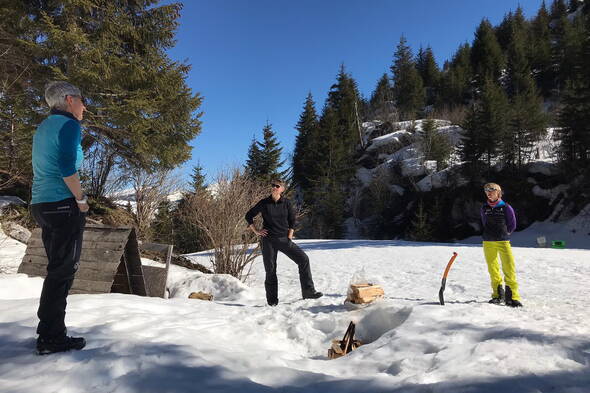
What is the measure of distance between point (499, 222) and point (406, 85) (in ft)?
160

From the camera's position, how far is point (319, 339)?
348 cm

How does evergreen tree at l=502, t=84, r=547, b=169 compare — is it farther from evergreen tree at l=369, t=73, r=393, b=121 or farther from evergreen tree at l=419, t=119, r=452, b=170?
evergreen tree at l=369, t=73, r=393, b=121

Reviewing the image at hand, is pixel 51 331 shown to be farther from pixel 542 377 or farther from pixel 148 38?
pixel 148 38

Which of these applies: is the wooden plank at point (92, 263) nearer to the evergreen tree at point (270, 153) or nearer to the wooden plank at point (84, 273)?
the wooden plank at point (84, 273)

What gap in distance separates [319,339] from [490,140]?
29718 mm

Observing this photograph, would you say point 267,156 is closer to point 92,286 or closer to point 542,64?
point 92,286

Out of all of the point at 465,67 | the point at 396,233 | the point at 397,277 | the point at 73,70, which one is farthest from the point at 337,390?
the point at 465,67

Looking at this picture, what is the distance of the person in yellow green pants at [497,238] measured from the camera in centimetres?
438

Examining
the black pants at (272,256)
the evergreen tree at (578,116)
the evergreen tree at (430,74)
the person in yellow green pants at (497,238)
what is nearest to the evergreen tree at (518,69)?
the evergreen tree at (430,74)

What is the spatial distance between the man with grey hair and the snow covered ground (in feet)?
0.63

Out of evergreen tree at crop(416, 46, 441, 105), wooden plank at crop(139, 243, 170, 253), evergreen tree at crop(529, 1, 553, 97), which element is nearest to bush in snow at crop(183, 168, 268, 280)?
wooden plank at crop(139, 243, 170, 253)

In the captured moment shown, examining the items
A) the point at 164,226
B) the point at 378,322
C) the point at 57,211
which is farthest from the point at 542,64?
the point at 57,211

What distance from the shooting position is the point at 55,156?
7.14ft

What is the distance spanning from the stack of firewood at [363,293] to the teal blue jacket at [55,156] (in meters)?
3.37
